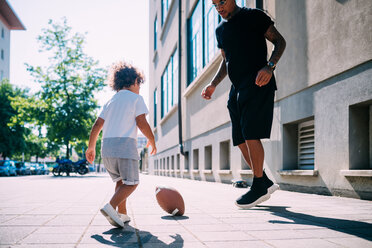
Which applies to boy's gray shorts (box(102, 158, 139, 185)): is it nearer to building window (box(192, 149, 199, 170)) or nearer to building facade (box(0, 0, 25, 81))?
building window (box(192, 149, 199, 170))

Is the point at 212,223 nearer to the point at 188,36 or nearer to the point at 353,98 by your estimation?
the point at 353,98

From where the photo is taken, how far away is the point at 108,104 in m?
4.00

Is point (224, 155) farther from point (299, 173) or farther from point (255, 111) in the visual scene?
point (255, 111)

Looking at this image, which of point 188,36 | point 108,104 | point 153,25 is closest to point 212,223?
point 108,104

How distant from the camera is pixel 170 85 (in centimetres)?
2656

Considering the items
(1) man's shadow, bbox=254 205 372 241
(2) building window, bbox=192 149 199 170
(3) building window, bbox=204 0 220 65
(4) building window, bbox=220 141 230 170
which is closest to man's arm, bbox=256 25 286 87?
(1) man's shadow, bbox=254 205 372 241

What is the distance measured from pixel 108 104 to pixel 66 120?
26926 millimetres

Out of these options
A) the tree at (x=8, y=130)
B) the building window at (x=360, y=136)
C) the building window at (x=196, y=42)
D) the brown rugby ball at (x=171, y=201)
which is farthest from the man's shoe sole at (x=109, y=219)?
the tree at (x=8, y=130)

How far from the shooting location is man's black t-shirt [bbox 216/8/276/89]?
4.56 metres

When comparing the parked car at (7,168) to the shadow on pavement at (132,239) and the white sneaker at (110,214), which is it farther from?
the shadow on pavement at (132,239)

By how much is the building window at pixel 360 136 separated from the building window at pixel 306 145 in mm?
1606

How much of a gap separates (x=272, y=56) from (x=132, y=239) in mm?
2538

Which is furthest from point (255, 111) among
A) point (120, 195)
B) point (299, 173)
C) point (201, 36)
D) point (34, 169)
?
point (34, 169)

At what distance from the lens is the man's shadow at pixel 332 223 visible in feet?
10.2
